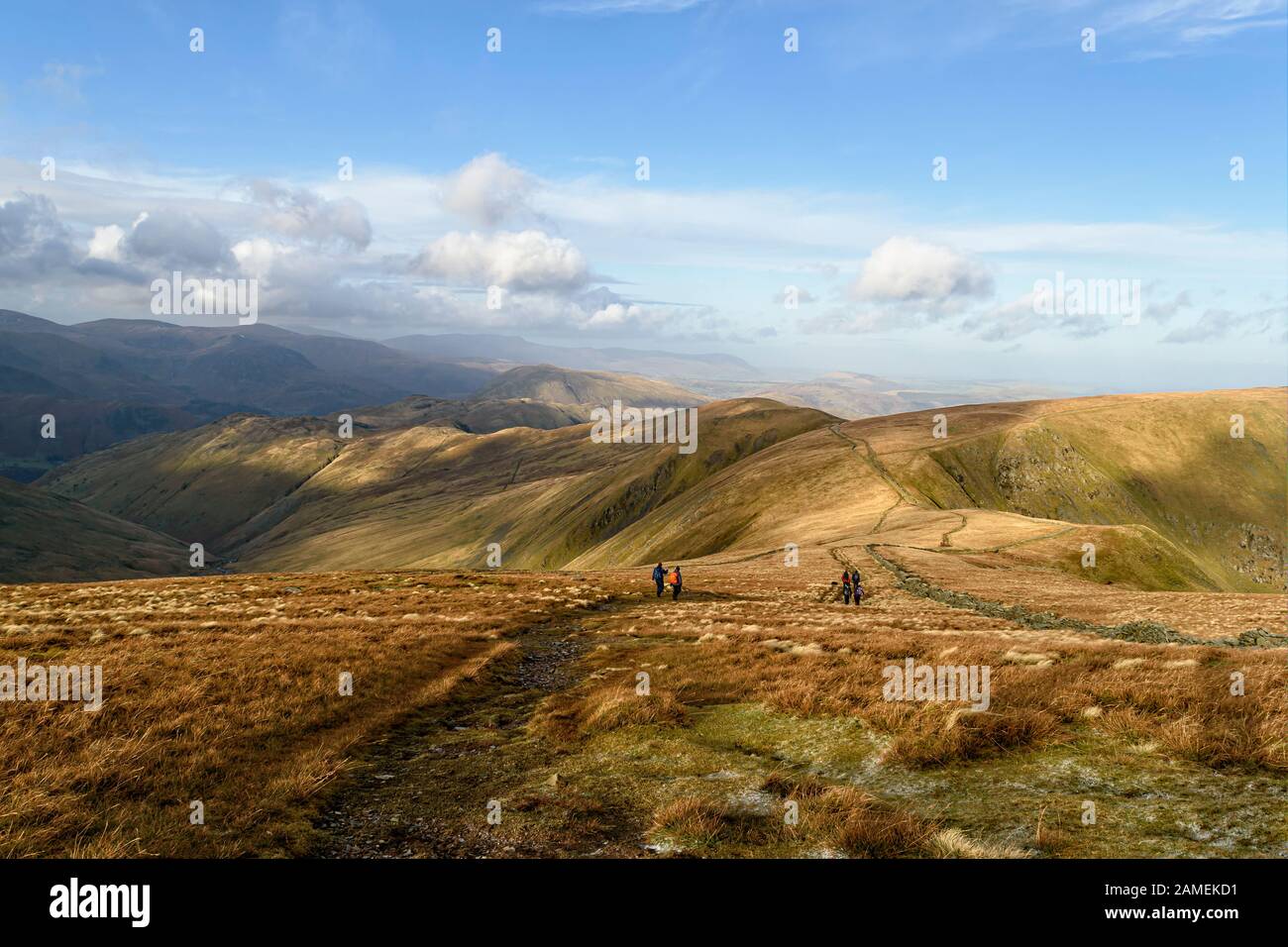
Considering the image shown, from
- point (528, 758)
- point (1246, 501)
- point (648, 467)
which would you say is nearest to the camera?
point (528, 758)

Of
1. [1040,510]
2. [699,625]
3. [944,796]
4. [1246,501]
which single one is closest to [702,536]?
[1040,510]

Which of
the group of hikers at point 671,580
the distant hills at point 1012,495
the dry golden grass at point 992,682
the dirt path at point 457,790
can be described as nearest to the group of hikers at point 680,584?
the group of hikers at point 671,580

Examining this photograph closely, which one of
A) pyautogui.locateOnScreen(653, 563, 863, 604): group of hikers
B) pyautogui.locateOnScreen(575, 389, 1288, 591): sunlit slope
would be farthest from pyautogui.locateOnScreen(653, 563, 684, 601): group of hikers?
pyautogui.locateOnScreen(575, 389, 1288, 591): sunlit slope

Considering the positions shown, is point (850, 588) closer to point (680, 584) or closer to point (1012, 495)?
point (680, 584)

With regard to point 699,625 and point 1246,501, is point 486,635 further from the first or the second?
point 1246,501

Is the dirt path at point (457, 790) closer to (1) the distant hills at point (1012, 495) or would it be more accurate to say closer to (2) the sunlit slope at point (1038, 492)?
(1) the distant hills at point (1012, 495)

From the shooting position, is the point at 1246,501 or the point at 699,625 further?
the point at 1246,501
